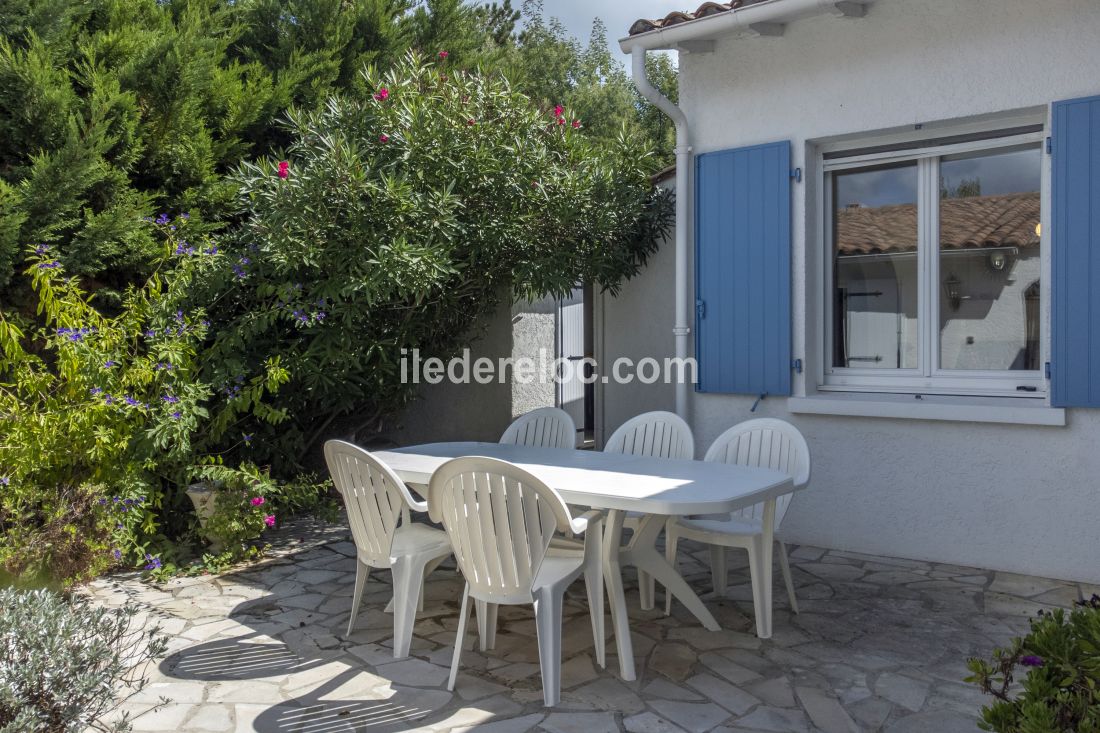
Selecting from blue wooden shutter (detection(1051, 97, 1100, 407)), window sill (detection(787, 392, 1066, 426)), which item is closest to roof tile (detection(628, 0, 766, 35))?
blue wooden shutter (detection(1051, 97, 1100, 407))

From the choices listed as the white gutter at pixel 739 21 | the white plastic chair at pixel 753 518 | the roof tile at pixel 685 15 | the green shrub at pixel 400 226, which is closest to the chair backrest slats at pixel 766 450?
the white plastic chair at pixel 753 518

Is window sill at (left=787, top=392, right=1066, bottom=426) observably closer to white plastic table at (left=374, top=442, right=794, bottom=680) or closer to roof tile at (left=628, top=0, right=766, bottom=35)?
white plastic table at (left=374, top=442, right=794, bottom=680)

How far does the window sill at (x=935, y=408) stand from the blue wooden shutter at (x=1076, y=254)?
0.47 ft

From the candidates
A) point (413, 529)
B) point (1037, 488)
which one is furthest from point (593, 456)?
point (1037, 488)

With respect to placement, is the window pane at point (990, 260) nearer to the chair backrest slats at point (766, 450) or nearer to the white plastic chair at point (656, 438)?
the chair backrest slats at point (766, 450)

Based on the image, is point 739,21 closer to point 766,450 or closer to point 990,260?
point 990,260

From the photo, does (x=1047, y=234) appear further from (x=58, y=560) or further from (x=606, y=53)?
(x=606, y=53)

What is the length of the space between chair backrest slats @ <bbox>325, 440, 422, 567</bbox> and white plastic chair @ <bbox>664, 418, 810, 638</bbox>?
1.42 m

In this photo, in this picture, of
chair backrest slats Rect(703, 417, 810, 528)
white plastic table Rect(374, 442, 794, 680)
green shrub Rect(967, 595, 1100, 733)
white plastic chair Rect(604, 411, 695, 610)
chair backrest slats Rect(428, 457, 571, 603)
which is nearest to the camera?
green shrub Rect(967, 595, 1100, 733)

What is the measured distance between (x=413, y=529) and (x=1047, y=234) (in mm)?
3903

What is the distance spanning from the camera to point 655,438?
16.9ft

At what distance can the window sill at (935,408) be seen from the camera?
4961 millimetres

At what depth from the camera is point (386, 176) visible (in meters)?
5.24

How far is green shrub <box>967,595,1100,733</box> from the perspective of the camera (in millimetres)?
1842
